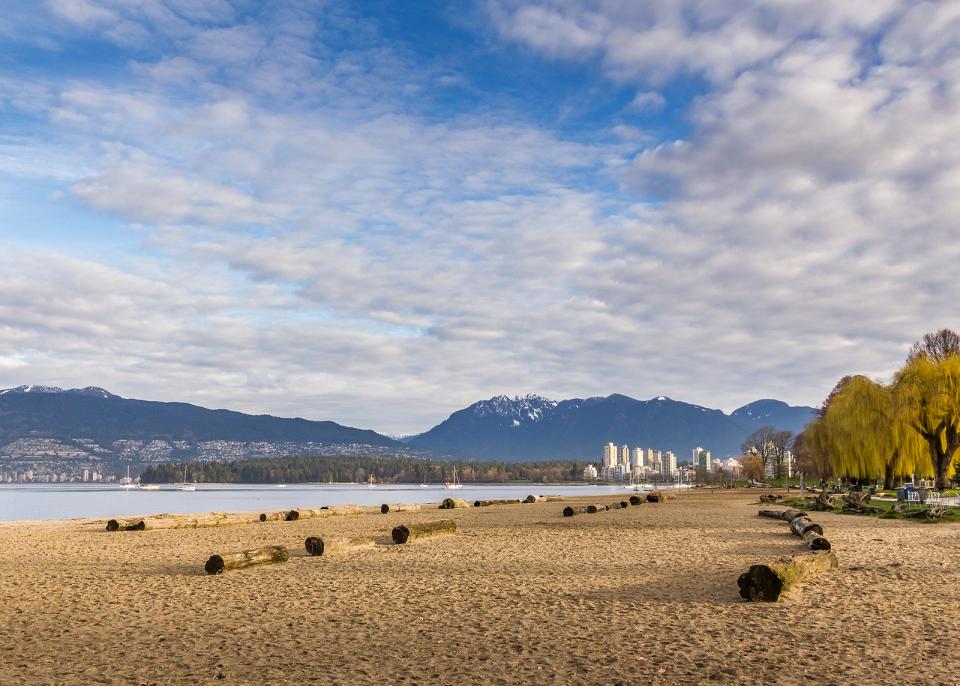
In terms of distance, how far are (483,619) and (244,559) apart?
27.9 feet

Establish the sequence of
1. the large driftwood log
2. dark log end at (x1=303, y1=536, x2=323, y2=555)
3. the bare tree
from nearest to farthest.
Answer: dark log end at (x1=303, y1=536, x2=323, y2=555) → the large driftwood log → the bare tree

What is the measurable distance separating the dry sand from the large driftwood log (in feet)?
39.6

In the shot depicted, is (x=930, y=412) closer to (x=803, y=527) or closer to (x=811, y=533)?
(x=803, y=527)

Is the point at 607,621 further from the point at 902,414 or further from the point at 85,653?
the point at 902,414

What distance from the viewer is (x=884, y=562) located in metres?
18.6

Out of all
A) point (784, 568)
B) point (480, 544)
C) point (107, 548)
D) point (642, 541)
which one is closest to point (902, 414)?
point (642, 541)

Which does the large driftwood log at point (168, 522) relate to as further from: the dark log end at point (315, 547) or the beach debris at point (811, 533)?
the beach debris at point (811, 533)

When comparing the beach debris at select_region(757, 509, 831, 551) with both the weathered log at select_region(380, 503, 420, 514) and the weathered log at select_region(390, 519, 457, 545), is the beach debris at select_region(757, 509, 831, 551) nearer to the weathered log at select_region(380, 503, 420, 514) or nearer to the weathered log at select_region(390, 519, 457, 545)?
the weathered log at select_region(390, 519, 457, 545)

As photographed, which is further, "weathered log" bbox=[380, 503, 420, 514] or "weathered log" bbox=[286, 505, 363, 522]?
"weathered log" bbox=[380, 503, 420, 514]

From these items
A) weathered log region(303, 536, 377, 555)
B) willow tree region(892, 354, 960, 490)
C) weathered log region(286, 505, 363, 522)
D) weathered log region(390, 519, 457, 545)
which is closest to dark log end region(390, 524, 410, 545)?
weathered log region(390, 519, 457, 545)

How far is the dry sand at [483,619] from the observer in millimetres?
9031

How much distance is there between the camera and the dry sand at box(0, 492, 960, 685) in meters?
9.03

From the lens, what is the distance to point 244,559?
18438mm

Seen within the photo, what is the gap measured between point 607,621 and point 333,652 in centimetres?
412
